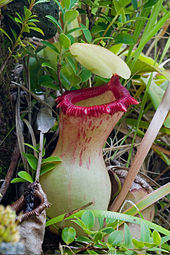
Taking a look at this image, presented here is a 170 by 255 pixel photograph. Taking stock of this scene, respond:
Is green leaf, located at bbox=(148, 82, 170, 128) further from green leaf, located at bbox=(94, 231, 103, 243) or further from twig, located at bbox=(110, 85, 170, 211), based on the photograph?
green leaf, located at bbox=(94, 231, 103, 243)

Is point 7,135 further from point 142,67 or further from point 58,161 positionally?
point 142,67

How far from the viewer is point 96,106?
728 millimetres

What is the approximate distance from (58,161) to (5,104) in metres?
0.27

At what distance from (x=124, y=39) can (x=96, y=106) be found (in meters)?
0.25

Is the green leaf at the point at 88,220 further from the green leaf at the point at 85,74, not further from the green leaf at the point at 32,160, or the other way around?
the green leaf at the point at 85,74

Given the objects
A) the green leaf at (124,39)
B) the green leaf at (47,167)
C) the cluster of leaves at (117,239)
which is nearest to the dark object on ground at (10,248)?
the cluster of leaves at (117,239)

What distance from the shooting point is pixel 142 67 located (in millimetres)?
976

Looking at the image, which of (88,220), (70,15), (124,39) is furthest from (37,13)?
(88,220)

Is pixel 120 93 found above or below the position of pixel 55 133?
above

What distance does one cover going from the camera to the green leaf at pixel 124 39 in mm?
829

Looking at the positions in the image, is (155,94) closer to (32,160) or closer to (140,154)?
(140,154)

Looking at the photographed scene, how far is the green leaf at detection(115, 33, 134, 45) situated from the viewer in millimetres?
829

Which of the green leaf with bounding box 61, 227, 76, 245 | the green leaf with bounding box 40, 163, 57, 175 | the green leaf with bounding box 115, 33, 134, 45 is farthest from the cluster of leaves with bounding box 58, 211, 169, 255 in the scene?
the green leaf with bounding box 115, 33, 134, 45

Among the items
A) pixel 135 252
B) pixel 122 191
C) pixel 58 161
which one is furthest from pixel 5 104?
pixel 135 252
